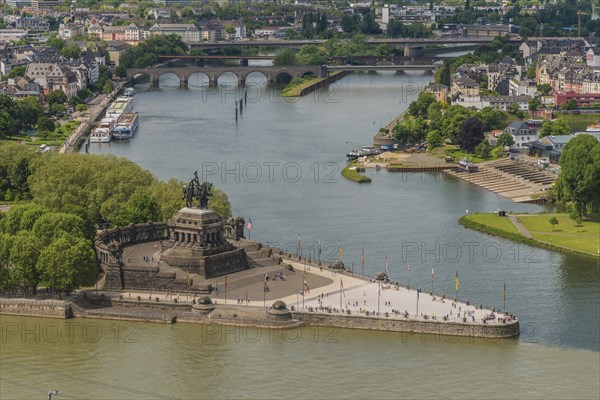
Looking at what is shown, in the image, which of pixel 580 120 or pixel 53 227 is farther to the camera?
pixel 580 120

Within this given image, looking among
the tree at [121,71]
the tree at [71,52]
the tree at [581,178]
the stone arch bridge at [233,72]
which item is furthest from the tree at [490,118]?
the tree at [71,52]

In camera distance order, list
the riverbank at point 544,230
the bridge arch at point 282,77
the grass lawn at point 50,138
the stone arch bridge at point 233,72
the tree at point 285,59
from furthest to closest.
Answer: the tree at point 285,59 < the bridge arch at point 282,77 < the stone arch bridge at point 233,72 < the grass lawn at point 50,138 < the riverbank at point 544,230

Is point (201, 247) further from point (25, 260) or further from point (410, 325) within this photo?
point (410, 325)

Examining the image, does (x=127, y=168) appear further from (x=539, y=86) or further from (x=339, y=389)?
(x=539, y=86)

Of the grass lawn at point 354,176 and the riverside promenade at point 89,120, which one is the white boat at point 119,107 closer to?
the riverside promenade at point 89,120

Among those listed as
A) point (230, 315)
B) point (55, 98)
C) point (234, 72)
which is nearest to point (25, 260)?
point (230, 315)
